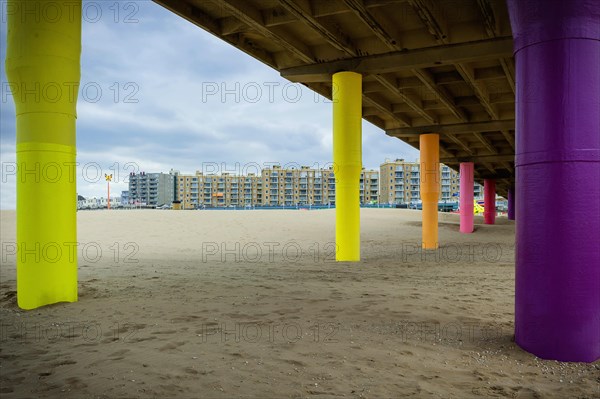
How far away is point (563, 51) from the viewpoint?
15.0ft

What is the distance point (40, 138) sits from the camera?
6.87 m

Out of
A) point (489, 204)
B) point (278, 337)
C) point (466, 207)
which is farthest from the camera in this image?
point (489, 204)

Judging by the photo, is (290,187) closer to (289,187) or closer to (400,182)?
(289,187)

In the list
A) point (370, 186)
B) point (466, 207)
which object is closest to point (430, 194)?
point (466, 207)

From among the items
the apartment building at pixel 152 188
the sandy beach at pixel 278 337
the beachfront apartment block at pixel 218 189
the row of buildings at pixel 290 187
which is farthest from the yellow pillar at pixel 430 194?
the apartment building at pixel 152 188

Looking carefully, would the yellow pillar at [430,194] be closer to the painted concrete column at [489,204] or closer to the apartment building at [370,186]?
the painted concrete column at [489,204]

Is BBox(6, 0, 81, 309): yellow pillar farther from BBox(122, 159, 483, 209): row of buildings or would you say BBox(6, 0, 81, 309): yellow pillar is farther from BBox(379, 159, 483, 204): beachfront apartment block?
BBox(379, 159, 483, 204): beachfront apartment block

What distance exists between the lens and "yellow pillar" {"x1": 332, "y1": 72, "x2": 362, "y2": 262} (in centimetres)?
1245

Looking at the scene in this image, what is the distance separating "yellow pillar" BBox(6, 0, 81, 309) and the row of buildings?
124641mm

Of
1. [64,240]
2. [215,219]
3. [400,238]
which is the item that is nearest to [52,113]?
[64,240]

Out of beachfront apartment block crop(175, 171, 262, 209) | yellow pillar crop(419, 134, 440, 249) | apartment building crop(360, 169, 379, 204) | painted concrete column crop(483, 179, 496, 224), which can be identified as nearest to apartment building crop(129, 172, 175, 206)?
beachfront apartment block crop(175, 171, 262, 209)

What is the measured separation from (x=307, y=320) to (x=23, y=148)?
5.20 metres

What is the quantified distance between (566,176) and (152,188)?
181560 mm

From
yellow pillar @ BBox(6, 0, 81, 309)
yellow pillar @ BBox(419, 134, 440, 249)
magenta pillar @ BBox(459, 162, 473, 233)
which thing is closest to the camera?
yellow pillar @ BBox(6, 0, 81, 309)
